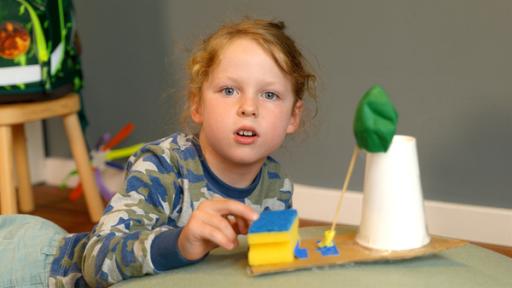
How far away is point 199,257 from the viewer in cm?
86

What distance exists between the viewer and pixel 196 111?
1.13 metres

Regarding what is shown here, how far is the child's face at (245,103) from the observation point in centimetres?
100

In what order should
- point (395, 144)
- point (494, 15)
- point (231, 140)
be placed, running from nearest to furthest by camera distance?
point (395, 144) < point (231, 140) < point (494, 15)

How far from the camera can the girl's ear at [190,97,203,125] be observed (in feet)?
3.66

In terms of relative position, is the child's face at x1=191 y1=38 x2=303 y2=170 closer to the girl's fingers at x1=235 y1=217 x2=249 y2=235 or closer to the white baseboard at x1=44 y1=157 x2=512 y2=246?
the girl's fingers at x1=235 y1=217 x2=249 y2=235

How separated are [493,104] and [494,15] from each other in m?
0.20

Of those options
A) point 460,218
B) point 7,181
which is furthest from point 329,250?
point 7,181

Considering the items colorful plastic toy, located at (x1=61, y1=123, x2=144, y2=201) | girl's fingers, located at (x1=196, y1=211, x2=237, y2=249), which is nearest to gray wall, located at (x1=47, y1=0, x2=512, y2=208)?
colorful plastic toy, located at (x1=61, y1=123, x2=144, y2=201)

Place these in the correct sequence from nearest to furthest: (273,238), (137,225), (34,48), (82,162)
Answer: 1. (273,238)
2. (137,225)
3. (34,48)
4. (82,162)

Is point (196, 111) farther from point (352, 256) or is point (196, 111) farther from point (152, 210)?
point (352, 256)

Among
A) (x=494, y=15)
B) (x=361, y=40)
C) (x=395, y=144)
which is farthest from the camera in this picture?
(x=361, y=40)

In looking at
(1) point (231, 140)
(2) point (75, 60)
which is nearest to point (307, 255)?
(1) point (231, 140)

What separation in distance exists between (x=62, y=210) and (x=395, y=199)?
1485mm

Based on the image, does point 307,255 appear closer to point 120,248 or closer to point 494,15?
point 120,248
